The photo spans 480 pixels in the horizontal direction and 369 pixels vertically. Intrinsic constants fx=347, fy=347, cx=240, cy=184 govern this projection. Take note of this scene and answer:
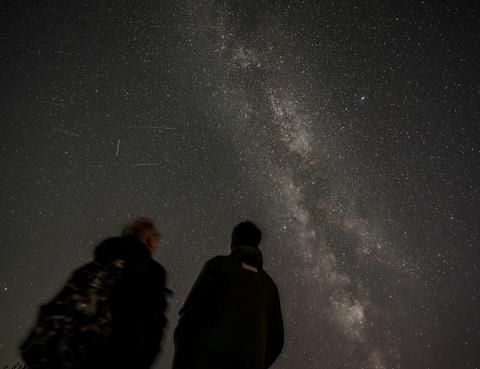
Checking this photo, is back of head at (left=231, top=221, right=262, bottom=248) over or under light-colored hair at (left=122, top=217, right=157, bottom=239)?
over

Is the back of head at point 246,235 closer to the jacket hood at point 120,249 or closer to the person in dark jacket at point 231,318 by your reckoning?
the person in dark jacket at point 231,318

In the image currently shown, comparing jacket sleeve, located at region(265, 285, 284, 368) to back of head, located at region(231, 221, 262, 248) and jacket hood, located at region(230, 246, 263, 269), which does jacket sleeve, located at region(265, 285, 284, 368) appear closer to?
jacket hood, located at region(230, 246, 263, 269)

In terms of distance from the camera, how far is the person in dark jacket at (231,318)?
6.30 ft

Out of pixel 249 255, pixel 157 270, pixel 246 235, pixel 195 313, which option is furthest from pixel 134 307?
pixel 246 235

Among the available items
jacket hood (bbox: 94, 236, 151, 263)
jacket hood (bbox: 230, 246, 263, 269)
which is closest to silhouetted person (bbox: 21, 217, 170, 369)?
jacket hood (bbox: 94, 236, 151, 263)

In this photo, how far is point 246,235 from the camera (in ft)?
8.38

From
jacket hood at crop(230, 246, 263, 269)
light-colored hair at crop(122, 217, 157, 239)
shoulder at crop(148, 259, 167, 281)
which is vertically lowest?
shoulder at crop(148, 259, 167, 281)

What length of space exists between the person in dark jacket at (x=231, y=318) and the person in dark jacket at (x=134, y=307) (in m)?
0.34

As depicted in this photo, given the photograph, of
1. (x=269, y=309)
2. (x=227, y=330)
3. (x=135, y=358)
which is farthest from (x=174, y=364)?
(x=269, y=309)

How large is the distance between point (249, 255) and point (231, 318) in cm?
50

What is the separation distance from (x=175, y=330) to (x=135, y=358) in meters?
0.51

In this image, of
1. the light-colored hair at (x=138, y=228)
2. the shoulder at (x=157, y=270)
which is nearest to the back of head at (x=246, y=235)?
the light-colored hair at (x=138, y=228)

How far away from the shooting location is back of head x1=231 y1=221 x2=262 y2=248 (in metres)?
2.53

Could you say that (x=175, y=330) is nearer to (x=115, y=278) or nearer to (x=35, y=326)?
(x=115, y=278)
